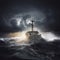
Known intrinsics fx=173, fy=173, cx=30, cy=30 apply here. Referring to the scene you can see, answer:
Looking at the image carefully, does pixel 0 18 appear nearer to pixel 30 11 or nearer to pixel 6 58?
pixel 30 11

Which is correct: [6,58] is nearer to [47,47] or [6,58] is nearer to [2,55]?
[2,55]

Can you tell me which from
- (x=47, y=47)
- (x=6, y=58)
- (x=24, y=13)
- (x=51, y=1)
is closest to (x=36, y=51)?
(x=47, y=47)

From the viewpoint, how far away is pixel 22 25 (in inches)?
166

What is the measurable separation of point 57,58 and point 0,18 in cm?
169

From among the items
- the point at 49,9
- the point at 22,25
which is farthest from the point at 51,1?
the point at 22,25

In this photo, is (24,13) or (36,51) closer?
(36,51)

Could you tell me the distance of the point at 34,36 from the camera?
4.15 m

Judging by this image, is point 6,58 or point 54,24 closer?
point 6,58

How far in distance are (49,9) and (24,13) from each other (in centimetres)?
63

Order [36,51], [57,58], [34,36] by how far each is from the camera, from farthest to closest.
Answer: [34,36] → [36,51] → [57,58]

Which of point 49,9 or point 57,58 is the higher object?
point 49,9

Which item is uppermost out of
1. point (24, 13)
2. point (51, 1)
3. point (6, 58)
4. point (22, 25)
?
point (51, 1)

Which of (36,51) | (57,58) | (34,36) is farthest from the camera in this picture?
(34,36)

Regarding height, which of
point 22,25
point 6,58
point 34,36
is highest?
point 22,25
